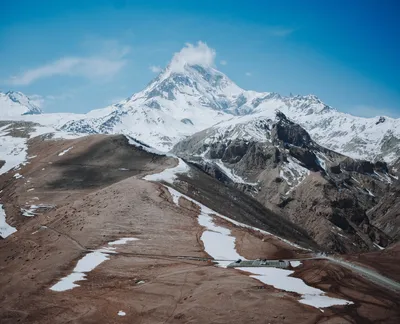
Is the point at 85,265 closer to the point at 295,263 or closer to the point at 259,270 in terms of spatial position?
the point at 259,270

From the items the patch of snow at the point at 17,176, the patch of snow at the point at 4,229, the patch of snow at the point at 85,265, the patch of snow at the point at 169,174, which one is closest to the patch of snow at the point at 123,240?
the patch of snow at the point at 85,265

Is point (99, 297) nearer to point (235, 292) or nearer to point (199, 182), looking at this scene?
point (235, 292)

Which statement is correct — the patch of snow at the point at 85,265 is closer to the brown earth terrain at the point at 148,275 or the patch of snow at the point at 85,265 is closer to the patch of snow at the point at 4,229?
the brown earth terrain at the point at 148,275

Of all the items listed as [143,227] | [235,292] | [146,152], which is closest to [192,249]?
[143,227]

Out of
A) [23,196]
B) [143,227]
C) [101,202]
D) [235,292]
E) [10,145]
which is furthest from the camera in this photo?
[10,145]

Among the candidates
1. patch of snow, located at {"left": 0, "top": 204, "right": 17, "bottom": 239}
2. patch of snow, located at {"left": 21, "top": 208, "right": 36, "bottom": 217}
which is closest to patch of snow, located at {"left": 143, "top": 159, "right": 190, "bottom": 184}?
patch of snow, located at {"left": 21, "top": 208, "right": 36, "bottom": 217}

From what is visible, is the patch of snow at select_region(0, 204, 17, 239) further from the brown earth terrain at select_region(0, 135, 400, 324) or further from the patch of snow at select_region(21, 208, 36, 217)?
the patch of snow at select_region(21, 208, 36, 217)
